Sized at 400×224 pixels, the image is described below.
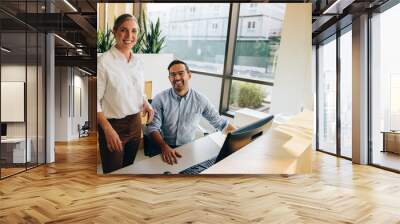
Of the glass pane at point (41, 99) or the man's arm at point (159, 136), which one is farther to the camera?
the glass pane at point (41, 99)

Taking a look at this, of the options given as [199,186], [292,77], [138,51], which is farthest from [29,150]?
[292,77]

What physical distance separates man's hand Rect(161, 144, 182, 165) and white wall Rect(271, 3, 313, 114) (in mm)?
1755

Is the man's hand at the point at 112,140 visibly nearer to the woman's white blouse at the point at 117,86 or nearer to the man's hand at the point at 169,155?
the woman's white blouse at the point at 117,86

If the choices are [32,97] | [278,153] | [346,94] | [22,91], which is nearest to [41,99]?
[32,97]

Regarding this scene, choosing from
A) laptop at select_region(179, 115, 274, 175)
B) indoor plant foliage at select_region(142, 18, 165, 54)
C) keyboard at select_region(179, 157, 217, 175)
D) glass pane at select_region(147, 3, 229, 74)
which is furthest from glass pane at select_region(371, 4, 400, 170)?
indoor plant foliage at select_region(142, 18, 165, 54)

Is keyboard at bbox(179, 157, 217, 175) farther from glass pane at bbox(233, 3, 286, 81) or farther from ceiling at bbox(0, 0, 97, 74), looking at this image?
ceiling at bbox(0, 0, 97, 74)

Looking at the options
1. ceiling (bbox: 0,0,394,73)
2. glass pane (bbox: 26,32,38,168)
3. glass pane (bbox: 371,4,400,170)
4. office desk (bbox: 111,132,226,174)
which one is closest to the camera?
office desk (bbox: 111,132,226,174)

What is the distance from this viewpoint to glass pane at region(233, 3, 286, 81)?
6312 mm

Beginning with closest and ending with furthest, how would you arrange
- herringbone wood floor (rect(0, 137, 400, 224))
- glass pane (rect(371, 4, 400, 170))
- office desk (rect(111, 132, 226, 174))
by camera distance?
herringbone wood floor (rect(0, 137, 400, 224)) < office desk (rect(111, 132, 226, 174)) < glass pane (rect(371, 4, 400, 170))

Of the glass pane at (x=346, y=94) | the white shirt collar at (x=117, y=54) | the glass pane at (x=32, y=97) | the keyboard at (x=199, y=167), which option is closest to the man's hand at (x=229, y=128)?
the keyboard at (x=199, y=167)

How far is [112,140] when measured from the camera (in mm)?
6117

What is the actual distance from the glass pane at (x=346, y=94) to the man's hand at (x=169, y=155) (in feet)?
14.6

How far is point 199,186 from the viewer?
18.3ft

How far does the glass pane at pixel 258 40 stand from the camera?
20.7 feet
